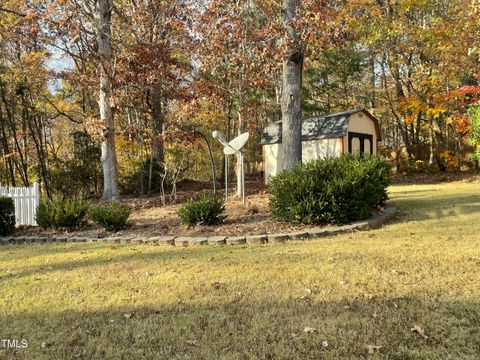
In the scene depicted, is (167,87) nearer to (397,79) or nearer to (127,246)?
(127,246)

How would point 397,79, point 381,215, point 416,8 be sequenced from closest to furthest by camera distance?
point 381,215 < point 416,8 < point 397,79

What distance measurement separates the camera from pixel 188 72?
16188 mm

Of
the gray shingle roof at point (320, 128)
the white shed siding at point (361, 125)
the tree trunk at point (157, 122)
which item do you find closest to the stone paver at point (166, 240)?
the tree trunk at point (157, 122)

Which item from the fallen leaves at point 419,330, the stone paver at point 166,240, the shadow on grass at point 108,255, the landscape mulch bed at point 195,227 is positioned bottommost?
the fallen leaves at point 419,330

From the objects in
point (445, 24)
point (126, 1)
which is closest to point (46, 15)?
point (126, 1)

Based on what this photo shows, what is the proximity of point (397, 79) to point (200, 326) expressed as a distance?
22.2m

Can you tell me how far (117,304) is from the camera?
11.7ft

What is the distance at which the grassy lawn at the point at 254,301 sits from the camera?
2635 mm

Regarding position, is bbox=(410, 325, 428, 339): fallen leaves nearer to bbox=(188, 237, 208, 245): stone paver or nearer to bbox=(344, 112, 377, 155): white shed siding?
bbox=(188, 237, 208, 245): stone paver

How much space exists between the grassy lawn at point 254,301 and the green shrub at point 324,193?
3.43 ft

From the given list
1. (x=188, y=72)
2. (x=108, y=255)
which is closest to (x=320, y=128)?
(x=188, y=72)

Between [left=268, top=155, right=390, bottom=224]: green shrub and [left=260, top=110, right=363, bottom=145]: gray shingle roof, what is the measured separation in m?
9.39

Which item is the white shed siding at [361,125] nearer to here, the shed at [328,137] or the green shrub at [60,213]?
the shed at [328,137]

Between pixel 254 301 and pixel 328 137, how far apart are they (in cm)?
1414
